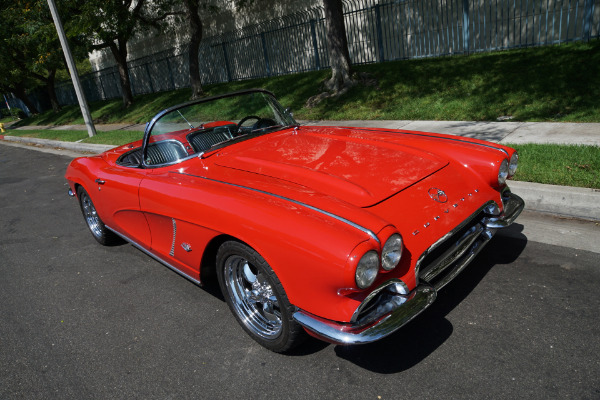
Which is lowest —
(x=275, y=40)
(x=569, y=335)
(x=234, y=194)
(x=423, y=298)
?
(x=569, y=335)

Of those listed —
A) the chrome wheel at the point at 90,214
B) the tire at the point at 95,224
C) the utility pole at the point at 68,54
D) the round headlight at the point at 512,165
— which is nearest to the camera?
the round headlight at the point at 512,165

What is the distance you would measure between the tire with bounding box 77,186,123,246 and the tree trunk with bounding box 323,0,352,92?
7.13 metres

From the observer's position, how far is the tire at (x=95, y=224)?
15.4ft

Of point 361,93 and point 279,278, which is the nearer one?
point 279,278

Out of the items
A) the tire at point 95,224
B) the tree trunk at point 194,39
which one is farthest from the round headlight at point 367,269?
the tree trunk at point 194,39

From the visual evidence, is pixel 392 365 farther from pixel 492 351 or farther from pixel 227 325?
pixel 227 325

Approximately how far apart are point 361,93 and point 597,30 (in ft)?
16.8

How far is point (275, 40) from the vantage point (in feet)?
52.2

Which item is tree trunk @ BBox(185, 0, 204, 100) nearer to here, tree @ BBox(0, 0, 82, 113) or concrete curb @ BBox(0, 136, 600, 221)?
tree @ BBox(0, 0, 82, 113)

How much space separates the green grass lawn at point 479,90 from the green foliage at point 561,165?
170 cm

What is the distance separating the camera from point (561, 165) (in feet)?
15.6

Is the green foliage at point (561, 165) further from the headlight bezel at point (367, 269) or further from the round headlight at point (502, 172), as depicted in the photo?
the headlight bezel at point (367, 269)

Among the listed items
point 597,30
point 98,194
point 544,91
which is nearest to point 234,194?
point 98,194

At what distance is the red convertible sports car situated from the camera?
229cm
